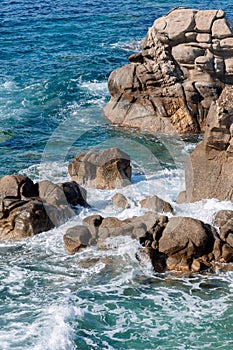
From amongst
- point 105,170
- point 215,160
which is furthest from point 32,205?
point 215,160

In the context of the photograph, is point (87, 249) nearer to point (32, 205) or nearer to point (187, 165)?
point (32, 205)

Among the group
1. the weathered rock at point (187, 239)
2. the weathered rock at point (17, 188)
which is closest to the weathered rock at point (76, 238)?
the weathered rock at point (187, 239)

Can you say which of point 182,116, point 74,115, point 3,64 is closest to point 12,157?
point 74,115

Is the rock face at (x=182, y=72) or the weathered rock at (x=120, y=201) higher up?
the rock face at (x=182, y=72)

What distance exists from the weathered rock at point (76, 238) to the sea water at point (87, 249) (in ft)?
0.98

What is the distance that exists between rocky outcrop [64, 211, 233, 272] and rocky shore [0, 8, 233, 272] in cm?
3

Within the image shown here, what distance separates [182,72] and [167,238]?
12.8m

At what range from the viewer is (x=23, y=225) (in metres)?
23.2

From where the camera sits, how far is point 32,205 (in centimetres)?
2331

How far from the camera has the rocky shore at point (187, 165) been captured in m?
21.6

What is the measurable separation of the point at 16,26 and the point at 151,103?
22.8m

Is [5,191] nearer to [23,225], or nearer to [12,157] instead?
[23,225]

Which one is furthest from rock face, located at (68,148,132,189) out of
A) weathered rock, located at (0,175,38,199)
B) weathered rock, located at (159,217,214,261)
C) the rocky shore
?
weathered rock, located at (159,217,214,261)

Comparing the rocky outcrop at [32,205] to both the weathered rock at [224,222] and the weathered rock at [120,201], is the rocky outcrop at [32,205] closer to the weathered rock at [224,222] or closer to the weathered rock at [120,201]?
the weathered rock at [120,201]
